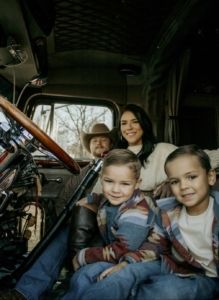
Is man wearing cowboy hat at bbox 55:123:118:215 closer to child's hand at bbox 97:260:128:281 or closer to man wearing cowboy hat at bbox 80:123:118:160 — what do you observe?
man wearing cowboy hat at bbox 80:123:118:160

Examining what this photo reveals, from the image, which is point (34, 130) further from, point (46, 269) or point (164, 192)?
point (164, 192)

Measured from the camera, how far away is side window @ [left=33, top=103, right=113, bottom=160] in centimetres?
279

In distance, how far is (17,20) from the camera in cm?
222

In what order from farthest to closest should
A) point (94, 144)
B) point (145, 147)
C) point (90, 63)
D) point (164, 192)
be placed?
point (90, 63), point (94, 144), point (145, 147), point (164, 192)

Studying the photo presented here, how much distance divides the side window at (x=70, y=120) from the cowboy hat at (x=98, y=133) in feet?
0.20

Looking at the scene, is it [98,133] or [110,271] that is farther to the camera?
[98,133]

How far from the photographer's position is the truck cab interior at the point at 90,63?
89.4 inches

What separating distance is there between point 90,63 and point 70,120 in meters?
0.64

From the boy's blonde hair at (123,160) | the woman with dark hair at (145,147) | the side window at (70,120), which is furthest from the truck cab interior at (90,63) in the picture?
the boy's blonde hair at (123,160)

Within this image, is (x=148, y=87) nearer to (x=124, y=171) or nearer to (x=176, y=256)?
(x=124, y=171)

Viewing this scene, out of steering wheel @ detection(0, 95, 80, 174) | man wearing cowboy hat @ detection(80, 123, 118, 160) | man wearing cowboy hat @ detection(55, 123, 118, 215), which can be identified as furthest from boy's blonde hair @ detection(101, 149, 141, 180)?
man wearing cowboy hat @ detection(80, 123, 118, 160)

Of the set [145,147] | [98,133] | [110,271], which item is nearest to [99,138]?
[98,133]

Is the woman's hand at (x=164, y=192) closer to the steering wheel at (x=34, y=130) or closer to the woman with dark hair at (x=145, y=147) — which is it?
the woman with dark hair at (x=145, y=147)

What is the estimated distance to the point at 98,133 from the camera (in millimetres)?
2768
